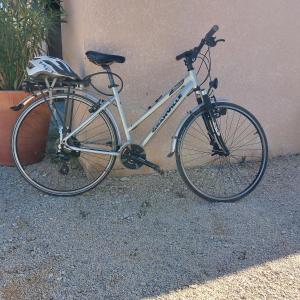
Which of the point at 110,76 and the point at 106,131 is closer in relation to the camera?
the point at 110,76

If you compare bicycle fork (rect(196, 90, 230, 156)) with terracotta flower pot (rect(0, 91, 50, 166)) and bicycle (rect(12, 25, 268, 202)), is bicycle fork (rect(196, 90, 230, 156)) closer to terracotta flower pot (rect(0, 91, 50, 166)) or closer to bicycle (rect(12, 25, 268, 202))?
bicycle (rect(12, 25, 268, 202))

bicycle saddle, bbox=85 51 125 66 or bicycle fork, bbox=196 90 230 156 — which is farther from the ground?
bicycle saddle, bbox=85 51 125 66

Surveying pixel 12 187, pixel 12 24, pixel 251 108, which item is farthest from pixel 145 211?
pixel 12 24

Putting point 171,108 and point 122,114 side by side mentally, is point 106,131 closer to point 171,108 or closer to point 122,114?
point 122,114

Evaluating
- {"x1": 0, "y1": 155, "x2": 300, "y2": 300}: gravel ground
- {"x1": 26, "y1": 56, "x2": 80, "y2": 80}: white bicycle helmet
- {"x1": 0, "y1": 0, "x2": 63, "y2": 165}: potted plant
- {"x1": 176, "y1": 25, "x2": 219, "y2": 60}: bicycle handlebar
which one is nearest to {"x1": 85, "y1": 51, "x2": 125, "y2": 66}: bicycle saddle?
{"x1": 26, "y1": 56, "x2": 80, "y2": 80}: white bicycle helmet

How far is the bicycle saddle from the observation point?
3412 millimetres

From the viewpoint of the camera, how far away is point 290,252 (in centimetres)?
301

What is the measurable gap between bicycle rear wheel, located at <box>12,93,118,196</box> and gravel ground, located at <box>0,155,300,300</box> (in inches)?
6.7

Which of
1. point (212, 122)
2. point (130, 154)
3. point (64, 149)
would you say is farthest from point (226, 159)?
point (64, 149)

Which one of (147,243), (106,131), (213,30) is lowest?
(147,243)

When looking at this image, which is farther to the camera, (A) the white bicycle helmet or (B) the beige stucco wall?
(B) the beige stucco wall

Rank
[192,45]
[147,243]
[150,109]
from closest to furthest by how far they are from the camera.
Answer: [147,243]
[150,109]
[192,45]

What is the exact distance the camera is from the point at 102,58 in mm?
3416

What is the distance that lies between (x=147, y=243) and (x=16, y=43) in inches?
91.0
